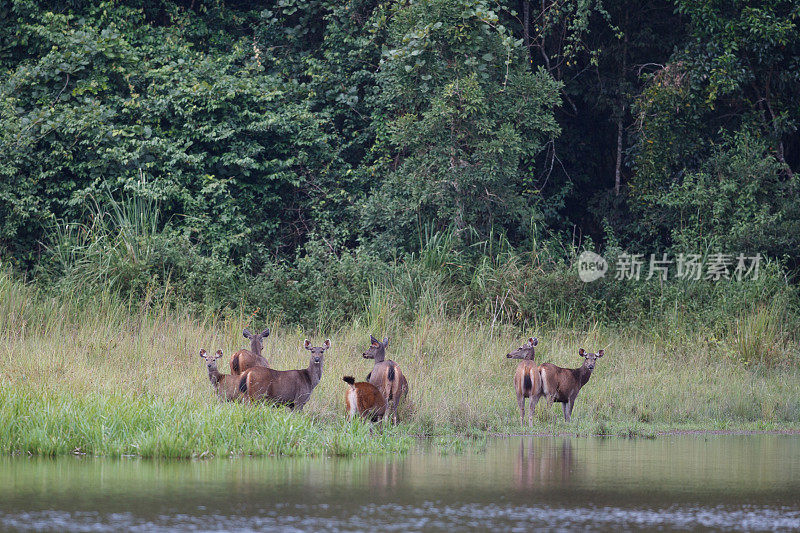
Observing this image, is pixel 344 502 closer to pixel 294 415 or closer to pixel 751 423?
pixel 294 415

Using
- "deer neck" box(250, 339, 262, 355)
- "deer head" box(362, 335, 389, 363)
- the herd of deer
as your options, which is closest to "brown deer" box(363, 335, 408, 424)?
the herd of deer

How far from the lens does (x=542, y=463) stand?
980 centimetres

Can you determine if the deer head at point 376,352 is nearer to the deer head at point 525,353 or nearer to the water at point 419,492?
the deer head at point 525,353

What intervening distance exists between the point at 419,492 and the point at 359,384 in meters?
3.78

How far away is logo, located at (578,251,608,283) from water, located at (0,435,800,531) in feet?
34.4

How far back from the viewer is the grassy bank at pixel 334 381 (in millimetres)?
10297

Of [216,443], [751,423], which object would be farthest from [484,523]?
[751,423]

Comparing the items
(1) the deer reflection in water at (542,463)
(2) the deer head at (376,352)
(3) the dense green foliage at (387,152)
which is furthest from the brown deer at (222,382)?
(3) the dense green foliage at (387,152)

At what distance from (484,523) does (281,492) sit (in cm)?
169

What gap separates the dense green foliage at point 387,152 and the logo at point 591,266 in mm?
234

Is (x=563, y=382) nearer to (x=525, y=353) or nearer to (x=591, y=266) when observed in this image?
(x=525, y=353)

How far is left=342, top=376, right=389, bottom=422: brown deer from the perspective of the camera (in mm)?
11492

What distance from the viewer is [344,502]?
295 inches

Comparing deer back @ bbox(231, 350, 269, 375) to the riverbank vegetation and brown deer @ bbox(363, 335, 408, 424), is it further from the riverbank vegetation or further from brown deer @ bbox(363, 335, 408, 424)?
the riverbank vegetation
